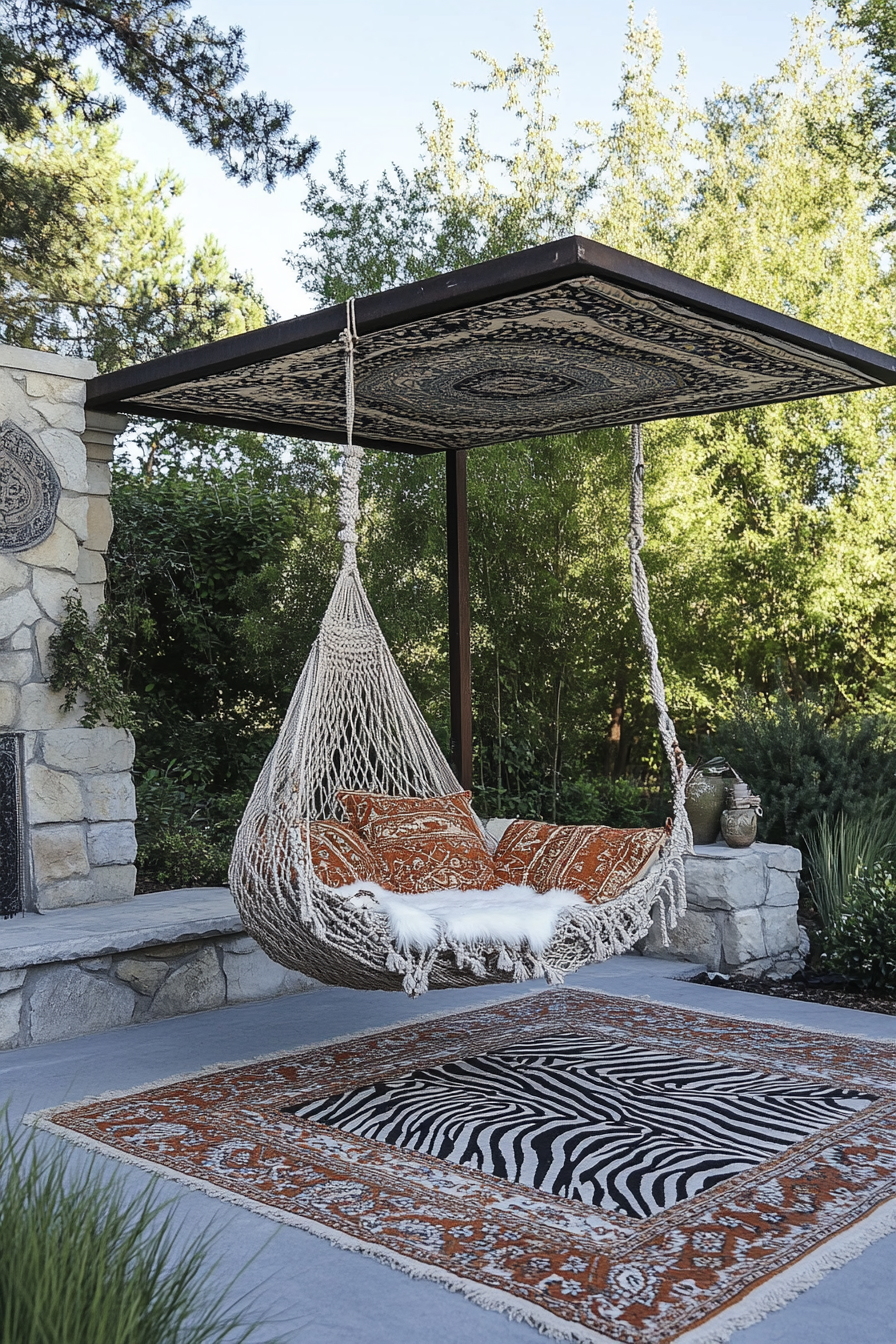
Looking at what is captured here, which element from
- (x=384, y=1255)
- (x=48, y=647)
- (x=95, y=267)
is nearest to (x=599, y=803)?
(x=48, y=647)

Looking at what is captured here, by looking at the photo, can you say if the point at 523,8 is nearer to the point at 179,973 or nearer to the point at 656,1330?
the point at 179,973

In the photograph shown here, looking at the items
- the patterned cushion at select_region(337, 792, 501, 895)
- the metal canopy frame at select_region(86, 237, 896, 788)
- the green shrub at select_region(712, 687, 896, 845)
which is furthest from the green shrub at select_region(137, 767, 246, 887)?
the green shrub at select_region(712, 687, 896, 845)

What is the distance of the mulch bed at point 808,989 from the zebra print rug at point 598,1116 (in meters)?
0.87

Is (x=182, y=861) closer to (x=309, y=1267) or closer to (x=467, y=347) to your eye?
A: (x=467, y=347)

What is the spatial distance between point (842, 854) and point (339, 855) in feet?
6.61

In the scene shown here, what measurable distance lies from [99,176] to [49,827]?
18.9 feet

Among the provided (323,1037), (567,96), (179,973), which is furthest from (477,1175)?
(567,96)

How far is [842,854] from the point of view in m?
4.48

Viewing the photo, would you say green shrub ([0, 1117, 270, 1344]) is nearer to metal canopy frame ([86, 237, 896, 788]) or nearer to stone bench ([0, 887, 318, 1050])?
metal canopy frame ([86, 237, 896, 788])

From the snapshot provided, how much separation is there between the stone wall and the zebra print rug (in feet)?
3.14

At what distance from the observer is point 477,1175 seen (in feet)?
8.00

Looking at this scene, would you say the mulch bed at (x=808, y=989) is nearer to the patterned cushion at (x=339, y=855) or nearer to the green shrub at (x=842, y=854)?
the green shrub at (x=842, y=854)

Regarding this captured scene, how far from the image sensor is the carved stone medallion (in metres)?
4.04

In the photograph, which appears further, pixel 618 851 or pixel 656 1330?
pixel 618 851
